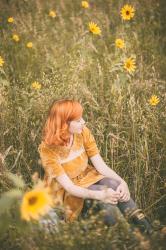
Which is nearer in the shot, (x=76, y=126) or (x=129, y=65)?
(x=76, y=126)

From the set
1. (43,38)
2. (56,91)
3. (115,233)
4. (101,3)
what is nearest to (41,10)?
(101,3)

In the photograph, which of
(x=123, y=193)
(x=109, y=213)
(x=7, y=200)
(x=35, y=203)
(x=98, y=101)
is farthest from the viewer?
(x=98, y=101)

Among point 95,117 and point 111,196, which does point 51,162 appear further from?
point 95,117

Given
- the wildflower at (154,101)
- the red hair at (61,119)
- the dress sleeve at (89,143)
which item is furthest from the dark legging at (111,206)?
the wildflower at (154,101)

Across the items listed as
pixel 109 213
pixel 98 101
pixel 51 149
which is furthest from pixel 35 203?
pixel 98 101

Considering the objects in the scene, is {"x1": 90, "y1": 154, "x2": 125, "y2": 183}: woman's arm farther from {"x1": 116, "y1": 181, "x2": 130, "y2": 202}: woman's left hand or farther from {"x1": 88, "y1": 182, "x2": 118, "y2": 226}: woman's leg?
{"x1": 88, "y1": 182, "x2": 118, "y2": 226}: woman's leg

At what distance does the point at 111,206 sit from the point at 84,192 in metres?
0.17

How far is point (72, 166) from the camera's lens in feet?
9.45

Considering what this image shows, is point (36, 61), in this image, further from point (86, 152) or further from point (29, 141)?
point (86, 152)

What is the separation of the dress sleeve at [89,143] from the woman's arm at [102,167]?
1.2 inches

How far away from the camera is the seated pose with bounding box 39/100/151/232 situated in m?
2.73

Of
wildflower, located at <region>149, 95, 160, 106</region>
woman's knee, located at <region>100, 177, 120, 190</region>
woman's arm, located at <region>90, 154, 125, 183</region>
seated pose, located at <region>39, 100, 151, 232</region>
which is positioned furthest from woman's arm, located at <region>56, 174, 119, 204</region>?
wildflower, located at <region>149, 95, 160, 106</region>

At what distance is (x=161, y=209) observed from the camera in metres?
3.07

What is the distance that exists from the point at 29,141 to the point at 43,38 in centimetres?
131
